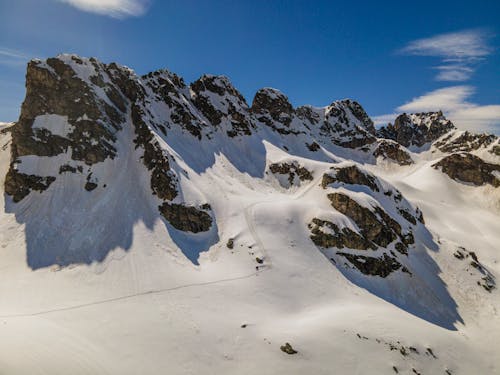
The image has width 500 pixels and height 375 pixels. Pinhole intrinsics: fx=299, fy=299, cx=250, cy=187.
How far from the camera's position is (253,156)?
7231 centimetres

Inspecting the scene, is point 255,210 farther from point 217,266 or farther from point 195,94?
point 195,94

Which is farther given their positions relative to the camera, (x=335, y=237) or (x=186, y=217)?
(x=186, y=217)

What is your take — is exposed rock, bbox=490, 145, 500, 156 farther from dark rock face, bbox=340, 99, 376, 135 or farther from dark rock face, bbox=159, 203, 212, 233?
dark rock face, bbox=159, 203, 212, 233

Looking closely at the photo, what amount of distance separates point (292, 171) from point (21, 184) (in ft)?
158

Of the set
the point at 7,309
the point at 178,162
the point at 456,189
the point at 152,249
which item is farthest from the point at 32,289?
the point at 456,189

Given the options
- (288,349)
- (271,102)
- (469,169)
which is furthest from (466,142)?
(288,349)

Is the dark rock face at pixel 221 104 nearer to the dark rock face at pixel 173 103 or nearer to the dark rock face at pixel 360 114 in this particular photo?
the dark rock face at pixel 173 103

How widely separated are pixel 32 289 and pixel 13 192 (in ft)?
64.9

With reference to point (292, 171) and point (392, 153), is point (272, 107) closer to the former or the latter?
point (292, 171)

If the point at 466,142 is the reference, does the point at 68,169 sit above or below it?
below

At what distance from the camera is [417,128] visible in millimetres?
166375

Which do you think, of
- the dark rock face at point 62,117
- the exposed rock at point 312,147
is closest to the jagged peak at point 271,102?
the exposed rock at point 312,147

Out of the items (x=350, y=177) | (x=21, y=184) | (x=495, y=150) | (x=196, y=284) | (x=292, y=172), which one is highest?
(x=495, y=150)

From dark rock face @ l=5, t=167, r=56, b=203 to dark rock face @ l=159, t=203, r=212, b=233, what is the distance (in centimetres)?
1742
